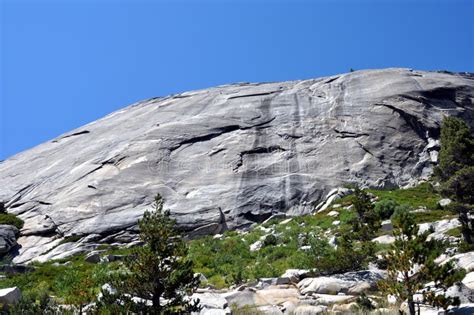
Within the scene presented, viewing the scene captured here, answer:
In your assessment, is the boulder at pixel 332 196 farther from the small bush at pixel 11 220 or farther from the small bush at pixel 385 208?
the small bush at pixel 11 220

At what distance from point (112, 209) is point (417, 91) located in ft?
99.6

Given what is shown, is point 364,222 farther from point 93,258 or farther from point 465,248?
point 93,258

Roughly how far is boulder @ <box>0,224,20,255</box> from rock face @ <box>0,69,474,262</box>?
981mm

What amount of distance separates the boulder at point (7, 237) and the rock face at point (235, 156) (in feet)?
3.22

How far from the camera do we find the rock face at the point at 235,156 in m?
34.5

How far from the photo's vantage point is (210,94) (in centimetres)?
5478

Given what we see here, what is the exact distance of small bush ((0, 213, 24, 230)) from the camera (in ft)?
111

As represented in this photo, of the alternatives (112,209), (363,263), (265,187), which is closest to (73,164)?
(112,209)

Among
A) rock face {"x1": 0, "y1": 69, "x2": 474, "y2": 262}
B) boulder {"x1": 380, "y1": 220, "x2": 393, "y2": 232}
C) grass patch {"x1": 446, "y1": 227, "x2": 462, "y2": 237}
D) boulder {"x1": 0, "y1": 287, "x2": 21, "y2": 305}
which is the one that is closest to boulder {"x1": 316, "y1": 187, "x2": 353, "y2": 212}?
rock face {"x1": 0, "y1": 69, "x2": 474, "y2": 262}

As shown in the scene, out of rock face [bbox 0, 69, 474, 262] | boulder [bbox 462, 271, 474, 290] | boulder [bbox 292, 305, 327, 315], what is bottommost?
boulder [bbox 292, 305, 327, 315]

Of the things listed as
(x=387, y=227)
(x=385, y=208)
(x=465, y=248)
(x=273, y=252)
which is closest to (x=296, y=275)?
(x=465, y=248)

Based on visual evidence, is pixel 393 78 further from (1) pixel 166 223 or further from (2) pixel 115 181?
(1) pixel 166 223

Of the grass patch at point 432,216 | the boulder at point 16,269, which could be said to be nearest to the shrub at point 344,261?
the grass patch at point 432,216

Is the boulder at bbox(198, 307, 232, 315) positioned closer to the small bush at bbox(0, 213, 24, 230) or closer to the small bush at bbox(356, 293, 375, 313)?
the small bush at bbox(356, 293, 375, 313)
